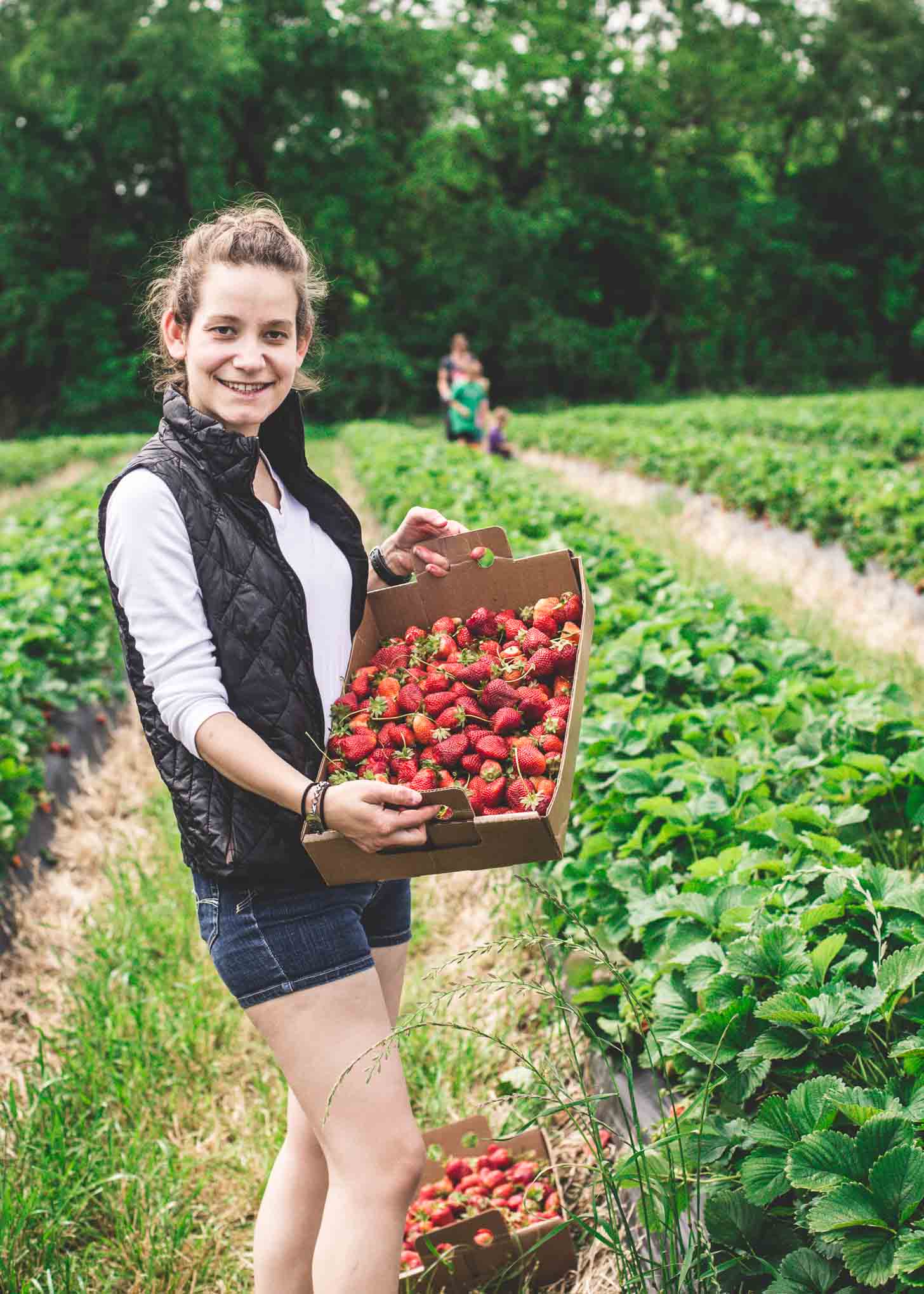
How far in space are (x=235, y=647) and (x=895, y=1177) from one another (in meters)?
1.33

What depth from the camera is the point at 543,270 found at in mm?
41469

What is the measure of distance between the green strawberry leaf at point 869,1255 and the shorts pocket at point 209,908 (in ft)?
3.71

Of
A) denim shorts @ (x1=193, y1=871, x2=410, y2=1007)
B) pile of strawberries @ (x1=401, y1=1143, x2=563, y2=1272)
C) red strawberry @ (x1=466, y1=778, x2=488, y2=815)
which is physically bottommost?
pile of strawberries @ (x1=401, y1=1143, x2=563, y2=1272)

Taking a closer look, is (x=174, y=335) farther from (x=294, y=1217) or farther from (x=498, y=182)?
(x=498, y=182)

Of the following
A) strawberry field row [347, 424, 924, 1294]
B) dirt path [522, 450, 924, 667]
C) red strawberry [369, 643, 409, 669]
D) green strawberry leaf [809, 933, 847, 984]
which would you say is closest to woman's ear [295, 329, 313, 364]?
red strawberry [369, 643, 409, 669]

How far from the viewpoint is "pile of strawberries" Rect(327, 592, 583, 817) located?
1.83m

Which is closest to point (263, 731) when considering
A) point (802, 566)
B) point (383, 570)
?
point (383, 570)

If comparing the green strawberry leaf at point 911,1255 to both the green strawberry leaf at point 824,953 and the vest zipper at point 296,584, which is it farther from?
the vest zipper at point 296,584

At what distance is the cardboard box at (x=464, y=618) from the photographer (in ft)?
5.34

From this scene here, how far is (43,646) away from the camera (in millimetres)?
6012

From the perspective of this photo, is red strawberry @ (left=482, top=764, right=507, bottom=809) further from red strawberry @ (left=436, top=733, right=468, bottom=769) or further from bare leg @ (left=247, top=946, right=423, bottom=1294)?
bare leg @ (left=247, top=946, right=423, bottom=1294)

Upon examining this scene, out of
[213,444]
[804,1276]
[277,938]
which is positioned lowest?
[804,1276]

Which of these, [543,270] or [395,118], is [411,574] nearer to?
[543,270]

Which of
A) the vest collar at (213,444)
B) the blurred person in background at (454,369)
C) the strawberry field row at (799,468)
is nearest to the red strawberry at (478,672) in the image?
the vest collar at (213,444)
